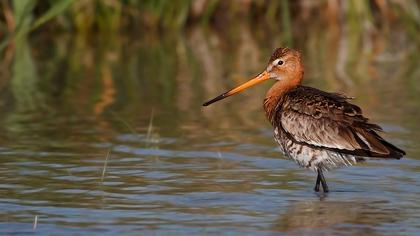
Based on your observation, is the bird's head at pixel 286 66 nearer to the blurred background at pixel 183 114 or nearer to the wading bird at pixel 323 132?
the wading bird at pixel 323 132

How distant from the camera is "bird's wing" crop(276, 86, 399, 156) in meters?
8.38

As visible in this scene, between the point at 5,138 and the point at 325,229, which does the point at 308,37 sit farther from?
the point at 325,229

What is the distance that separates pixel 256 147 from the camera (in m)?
10.7

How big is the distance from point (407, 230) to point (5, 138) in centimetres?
480

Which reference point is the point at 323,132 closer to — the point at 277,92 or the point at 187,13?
the point at 277,92

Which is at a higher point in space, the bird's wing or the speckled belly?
the bird's wing

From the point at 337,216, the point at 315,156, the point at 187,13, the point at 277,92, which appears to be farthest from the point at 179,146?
the point at 187,13

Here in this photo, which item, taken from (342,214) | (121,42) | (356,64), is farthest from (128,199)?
(121,42)

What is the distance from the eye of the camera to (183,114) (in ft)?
40.8

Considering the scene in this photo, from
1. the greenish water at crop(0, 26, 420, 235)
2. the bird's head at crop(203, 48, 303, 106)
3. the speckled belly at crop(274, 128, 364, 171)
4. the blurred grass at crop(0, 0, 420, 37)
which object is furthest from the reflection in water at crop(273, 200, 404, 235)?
the blurred grass at crop(0, 0, 420, 37)

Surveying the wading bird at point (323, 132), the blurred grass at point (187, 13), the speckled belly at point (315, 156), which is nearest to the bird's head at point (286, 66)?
the wading bird at point (323, 132)

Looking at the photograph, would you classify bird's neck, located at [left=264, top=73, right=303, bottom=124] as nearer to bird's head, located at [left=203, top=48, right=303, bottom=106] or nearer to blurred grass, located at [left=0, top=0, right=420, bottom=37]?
bird's head, located at [left=203, top=48, right=303, bottom=106]

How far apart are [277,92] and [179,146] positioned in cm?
155

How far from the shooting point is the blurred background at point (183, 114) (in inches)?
319
